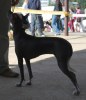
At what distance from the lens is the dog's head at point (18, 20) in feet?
21.0

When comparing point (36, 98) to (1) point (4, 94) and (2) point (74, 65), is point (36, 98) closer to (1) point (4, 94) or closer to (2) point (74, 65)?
(1) point (4, 94)

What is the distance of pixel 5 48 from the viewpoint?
755cm

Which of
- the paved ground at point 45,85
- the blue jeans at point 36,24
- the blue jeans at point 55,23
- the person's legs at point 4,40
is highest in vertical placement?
the person's legs at point 4,40

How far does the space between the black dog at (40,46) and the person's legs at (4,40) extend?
0.85 meters

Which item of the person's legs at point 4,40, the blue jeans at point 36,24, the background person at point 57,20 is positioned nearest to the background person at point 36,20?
the blue jeans at point 36,24

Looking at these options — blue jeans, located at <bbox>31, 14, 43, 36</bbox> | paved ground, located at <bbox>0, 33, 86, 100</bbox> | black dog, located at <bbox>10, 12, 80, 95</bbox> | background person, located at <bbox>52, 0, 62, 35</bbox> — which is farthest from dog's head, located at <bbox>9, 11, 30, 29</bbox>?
background person, located at <bbox>52, 0, 62, 35</bbox>

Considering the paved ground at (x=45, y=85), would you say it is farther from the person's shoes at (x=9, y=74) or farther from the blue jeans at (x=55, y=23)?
the blue jeans at (x=55, y=23)

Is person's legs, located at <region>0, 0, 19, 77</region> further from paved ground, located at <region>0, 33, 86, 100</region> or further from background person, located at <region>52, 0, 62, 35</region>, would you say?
background person, located at <region>52, 0, 62, 35</region>

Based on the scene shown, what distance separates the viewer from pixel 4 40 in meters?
7.50

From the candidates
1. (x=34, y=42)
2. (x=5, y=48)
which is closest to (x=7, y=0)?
(x=5, y=48)

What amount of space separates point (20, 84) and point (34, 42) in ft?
2.84

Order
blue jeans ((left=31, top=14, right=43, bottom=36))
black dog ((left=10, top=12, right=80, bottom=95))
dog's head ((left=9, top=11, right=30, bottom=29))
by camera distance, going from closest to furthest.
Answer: black dog ((left=10, top=12, right=80, bottom=95)), dog's head ((left=9, top=11, right=30, bottom=29)), blue jeans ((left=31, top=14, right=43, bottom=36))

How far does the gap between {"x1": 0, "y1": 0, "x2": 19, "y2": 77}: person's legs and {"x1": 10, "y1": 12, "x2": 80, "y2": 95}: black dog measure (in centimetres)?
85

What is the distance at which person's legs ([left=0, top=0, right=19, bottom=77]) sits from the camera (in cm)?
740
